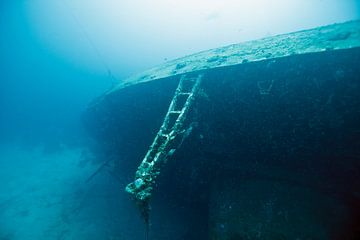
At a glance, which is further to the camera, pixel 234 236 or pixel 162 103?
pixel 162 103

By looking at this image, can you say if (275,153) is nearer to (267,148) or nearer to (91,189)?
(267,148)

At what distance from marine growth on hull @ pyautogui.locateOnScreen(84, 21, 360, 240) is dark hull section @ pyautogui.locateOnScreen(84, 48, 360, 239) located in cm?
2

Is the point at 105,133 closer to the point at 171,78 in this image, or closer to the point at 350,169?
the point at 171,78

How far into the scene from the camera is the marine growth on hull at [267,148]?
11.3 feet

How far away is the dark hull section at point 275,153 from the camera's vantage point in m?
3.52

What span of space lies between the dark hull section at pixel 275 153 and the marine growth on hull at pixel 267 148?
0.6 inches

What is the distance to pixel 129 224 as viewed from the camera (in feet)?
20.3

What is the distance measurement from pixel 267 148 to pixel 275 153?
171mm

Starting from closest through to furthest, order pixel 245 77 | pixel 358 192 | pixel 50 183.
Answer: pixel 358 192 → pixel 245 77 → pixel 50 183

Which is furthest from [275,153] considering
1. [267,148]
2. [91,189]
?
[91,189]

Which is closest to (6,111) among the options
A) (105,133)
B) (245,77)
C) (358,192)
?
(105,133)

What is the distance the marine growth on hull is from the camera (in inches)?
136

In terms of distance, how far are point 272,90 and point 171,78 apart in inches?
102

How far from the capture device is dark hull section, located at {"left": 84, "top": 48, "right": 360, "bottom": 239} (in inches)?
139
